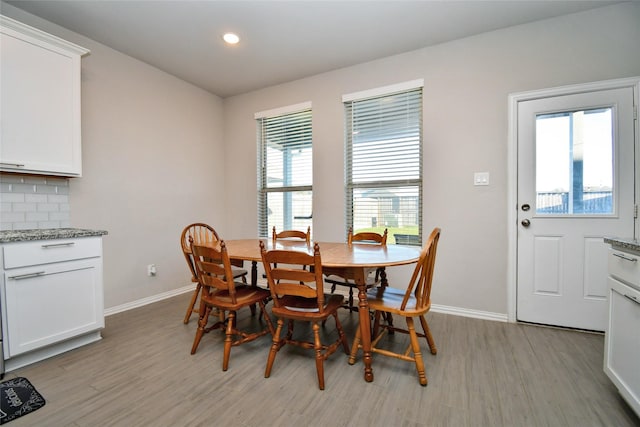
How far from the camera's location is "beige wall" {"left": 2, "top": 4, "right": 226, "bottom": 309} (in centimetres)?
272

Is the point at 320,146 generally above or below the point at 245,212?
above

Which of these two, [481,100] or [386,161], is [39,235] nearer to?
[386,161]

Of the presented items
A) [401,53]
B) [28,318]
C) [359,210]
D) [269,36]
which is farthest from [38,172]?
[401,53]

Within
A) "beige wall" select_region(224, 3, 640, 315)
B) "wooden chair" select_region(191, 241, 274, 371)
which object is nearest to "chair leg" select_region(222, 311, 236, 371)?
"wooden chair" select_region(191, 241, 274, 371)

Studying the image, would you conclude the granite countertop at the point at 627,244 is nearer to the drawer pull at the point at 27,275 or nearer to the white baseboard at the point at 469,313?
the white baseboard at the point at 469,313

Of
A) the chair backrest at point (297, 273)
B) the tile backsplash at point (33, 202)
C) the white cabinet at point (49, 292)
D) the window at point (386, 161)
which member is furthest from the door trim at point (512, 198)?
the tile backsplash at point (33, 202)

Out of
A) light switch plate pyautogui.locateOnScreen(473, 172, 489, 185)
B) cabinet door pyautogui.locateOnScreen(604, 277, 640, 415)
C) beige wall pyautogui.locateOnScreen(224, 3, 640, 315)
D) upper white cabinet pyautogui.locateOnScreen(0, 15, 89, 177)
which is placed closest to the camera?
cabinet door pyautogui.locateOnScreen(604, 277, 640, 415)

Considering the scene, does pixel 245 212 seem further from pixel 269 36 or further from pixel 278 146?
pixel 269 36

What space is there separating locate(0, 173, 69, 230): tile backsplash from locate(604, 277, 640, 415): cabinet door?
13.1ft

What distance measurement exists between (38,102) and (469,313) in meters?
4.04

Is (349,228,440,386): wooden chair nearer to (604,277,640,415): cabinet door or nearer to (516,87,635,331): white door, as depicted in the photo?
(604,277,640,415): cabinet door

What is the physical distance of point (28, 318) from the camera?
6.06 feet

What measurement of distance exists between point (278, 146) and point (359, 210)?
4.79ft

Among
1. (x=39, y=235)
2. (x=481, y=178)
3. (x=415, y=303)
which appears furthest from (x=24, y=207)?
(x=481, y=178)
